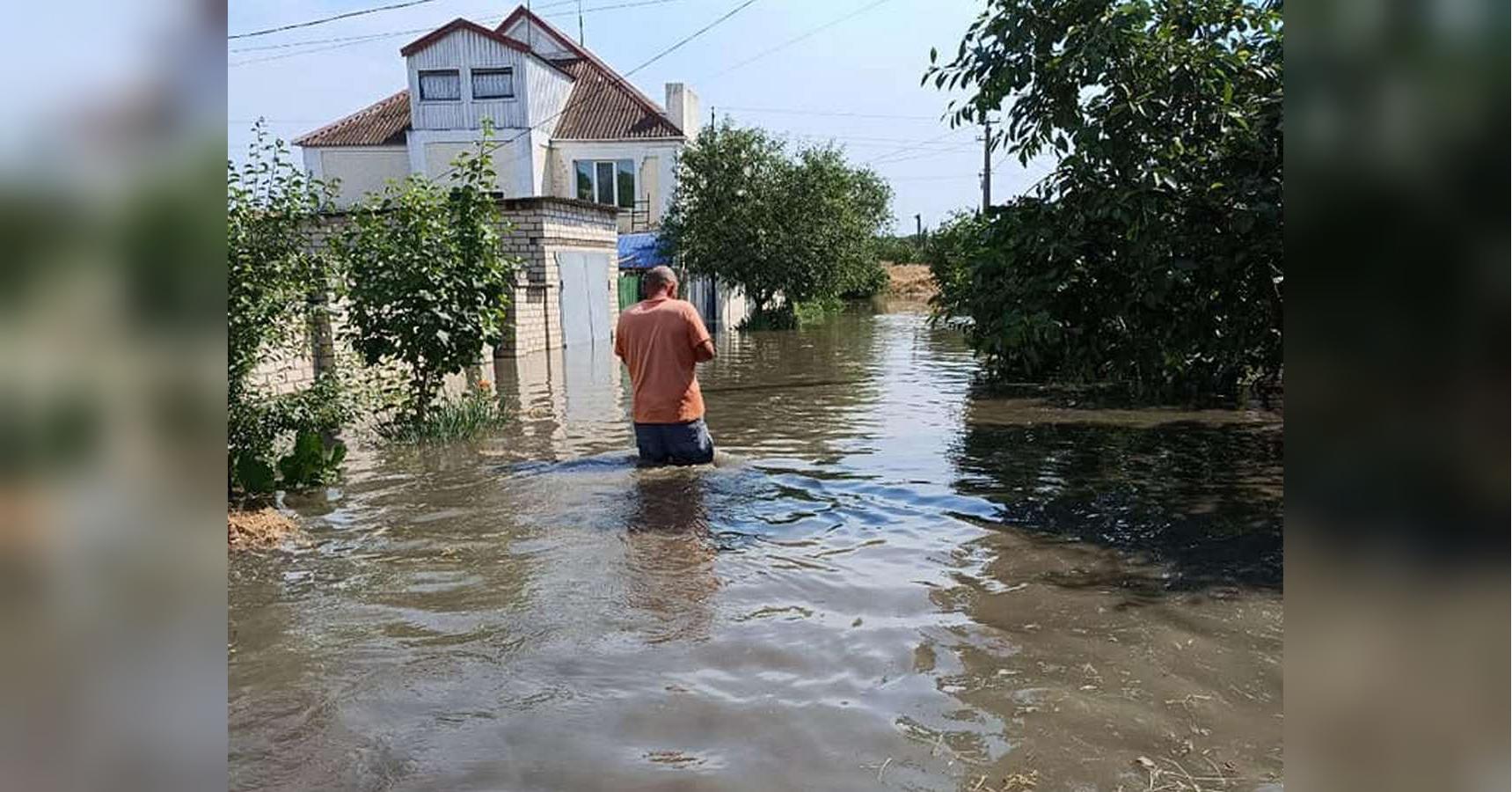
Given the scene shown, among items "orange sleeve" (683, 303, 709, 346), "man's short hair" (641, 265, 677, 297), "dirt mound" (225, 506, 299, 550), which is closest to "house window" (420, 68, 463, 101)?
"man's short hair" (641, 265, 677, 297)

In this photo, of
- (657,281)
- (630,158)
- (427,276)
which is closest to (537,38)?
(630,158)

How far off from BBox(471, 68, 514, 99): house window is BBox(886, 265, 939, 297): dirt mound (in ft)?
93.4

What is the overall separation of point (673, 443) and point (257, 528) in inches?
132

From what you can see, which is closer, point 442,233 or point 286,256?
point 286,256

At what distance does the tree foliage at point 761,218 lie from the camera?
36.3 metres

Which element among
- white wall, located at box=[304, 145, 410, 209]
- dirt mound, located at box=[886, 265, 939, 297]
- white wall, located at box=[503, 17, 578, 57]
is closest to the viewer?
white wall, located at box=[304, 145, 410, 209]

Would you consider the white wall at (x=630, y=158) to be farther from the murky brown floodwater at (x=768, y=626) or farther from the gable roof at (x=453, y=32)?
the murky brown floodwater at (x=768, y=626)

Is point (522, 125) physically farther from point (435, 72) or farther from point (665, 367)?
point (665, 367)

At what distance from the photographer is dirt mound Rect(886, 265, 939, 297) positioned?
66281mm

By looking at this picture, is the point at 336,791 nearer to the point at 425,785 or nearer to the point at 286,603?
the point at 425,785

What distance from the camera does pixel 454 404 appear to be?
1212 centimetres

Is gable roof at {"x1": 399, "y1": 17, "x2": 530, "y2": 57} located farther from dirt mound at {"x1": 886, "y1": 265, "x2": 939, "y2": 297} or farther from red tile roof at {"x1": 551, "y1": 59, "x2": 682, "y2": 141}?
dirt mound at {"x1": 886, "y1": 265, "x2": 939, "y2": 297}

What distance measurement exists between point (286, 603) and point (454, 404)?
20.7 ft
